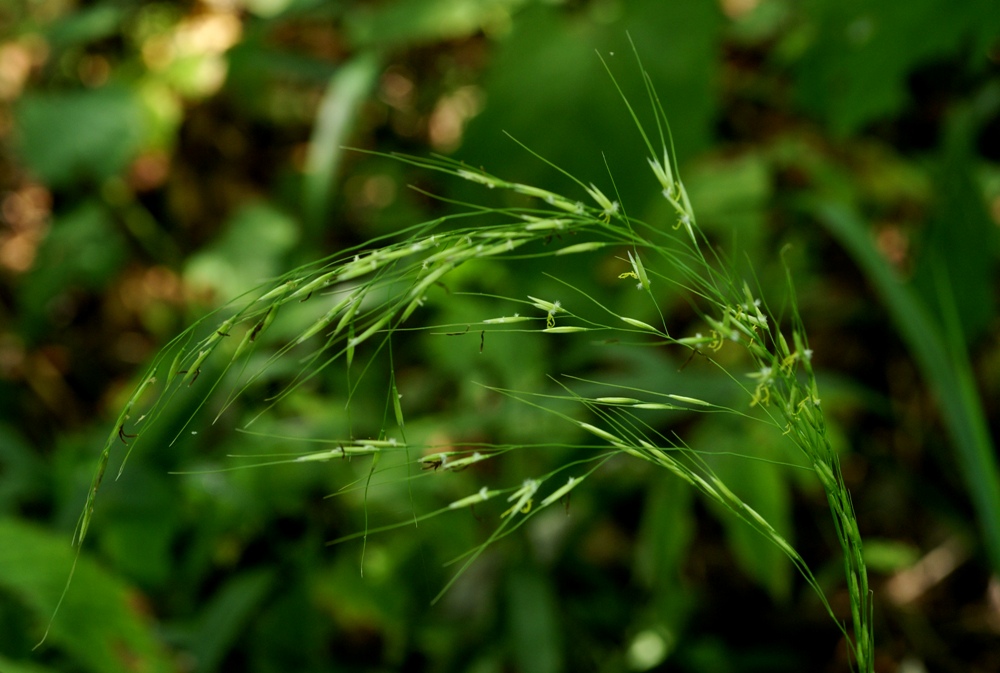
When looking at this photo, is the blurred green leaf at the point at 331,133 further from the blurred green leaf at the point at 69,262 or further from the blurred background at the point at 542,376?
the blurred green leaf at the point at 69,262

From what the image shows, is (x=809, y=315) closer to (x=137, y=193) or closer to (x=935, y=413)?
(x=935, y=413)

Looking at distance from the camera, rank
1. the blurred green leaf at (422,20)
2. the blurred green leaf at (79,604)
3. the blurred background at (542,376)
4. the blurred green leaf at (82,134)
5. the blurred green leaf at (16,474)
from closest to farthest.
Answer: the blurred green leaf at (79,604) < the blurred background at (542,376) < the blurred green leaf at (16,474) < the blurred green leaf at (422,20) < the blurred green leaf at (82,134)

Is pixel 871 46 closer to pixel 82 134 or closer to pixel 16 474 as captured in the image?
pixel 16 474

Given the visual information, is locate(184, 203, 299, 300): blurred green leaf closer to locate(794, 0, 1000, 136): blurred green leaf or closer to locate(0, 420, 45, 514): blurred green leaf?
locate(0, 420, 45, 514): blurred green leaf

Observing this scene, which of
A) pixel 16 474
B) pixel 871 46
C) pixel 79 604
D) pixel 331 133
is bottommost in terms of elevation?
pixel 16 474

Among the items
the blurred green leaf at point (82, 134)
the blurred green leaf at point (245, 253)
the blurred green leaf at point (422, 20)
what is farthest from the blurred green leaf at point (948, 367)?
the blurred green leaf at point (82, 134)

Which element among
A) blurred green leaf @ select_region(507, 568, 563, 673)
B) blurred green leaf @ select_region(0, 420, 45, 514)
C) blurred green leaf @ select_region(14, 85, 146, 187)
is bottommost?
blurred green leaf @ select_region(507, 568, 563, 673)

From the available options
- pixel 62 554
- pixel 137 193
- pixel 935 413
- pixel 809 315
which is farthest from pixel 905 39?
pixel 137 193

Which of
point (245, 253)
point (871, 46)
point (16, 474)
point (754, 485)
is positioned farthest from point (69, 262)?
point (871, 46)

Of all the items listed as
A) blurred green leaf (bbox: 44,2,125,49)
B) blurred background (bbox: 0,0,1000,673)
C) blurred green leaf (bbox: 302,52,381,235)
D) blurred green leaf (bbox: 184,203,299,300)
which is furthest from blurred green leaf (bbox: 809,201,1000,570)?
blurred green leaf (bbox: 44,2,125,49)
